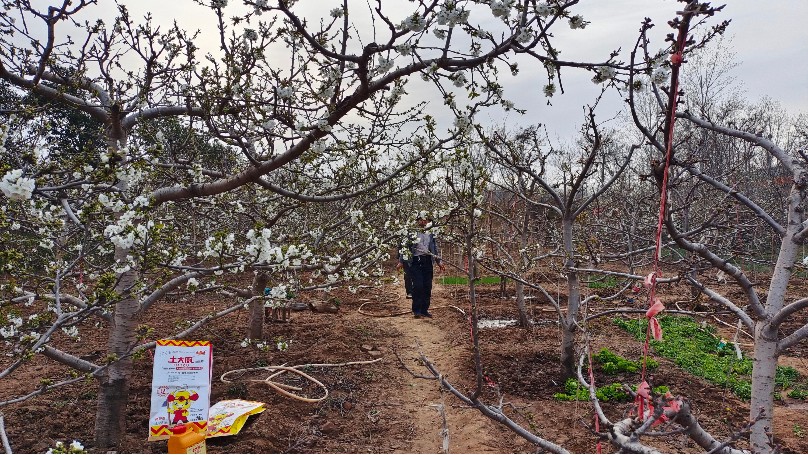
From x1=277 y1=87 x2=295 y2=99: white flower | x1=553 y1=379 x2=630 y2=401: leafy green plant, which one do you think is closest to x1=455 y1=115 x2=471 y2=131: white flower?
x1=277 y1=87 x2=295 y2=99: white flower

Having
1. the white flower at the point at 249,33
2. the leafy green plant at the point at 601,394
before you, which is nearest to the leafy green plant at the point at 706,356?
the leafy green plant at the point at 601,394

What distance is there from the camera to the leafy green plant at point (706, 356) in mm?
6039

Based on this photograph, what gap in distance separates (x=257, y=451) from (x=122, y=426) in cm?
104

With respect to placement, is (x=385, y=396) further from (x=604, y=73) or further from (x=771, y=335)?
(x=604, y=73)

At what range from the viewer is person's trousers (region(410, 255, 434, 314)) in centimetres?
962

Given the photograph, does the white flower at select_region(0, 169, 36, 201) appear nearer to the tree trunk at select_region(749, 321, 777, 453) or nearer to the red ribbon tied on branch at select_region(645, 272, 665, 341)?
the red ribbon tied on branch at select_region(645, 272, 665, 341)

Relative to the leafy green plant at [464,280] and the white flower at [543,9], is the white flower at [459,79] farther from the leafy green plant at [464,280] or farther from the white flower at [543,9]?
the leafy green plant at [464,280]

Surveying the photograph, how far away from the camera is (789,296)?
40.3ft

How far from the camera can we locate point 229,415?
443 centimetres

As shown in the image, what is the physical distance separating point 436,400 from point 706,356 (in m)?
4.07

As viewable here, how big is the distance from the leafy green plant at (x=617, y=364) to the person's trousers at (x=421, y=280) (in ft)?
12.5

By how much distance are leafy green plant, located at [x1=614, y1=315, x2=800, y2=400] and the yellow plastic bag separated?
190 inches

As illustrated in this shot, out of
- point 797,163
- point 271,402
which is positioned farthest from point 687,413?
point 271,402

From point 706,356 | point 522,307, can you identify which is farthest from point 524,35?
point 706,356
